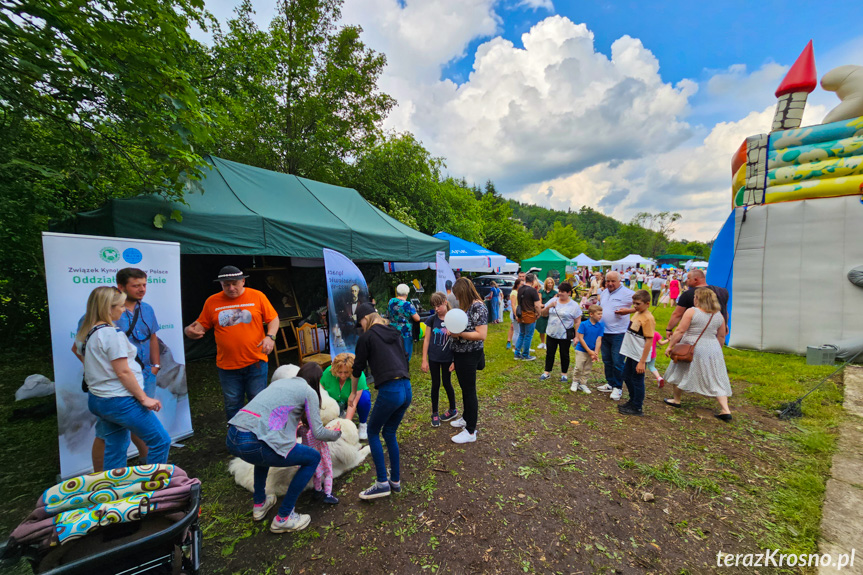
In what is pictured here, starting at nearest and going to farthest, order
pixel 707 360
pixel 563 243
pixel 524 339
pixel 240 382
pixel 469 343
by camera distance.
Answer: pixel 240 382 < pixel 469 343 < pixel 707 360 < pixel 524 339 < pixel 563 243

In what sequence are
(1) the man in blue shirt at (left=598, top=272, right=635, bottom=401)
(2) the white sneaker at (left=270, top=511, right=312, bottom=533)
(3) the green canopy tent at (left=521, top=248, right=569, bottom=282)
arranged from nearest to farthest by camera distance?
(2) the white sneaker at (left=270, top=511, right=312, bottom=533)
(1) the man in blue shirt at (left=598, top=272, right=635, bottom=401)
(3) the green canopy tent at (left=521, top=248, right=569, bottom=282)

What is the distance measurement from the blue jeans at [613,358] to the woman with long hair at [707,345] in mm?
728

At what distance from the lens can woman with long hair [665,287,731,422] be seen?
4012 mm

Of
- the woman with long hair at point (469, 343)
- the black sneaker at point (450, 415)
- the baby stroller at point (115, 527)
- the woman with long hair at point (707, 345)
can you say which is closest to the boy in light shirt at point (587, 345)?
the woman with long hair at point (707, 345)

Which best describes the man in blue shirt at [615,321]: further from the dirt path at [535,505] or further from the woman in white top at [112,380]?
the woman in white top at [112,380]

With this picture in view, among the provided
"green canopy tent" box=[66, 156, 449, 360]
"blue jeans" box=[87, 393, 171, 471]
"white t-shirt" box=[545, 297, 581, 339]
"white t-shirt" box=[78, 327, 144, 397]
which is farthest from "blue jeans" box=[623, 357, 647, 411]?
"white t-shirt" box=[78, 327, 144, 397]

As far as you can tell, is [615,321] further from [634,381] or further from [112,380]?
[112,380]

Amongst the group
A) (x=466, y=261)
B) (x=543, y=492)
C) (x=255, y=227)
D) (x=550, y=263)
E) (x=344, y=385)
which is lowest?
(x=543, y=492)

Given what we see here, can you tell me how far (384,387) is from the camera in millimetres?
2582

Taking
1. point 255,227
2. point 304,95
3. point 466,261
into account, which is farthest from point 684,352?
point 304,95

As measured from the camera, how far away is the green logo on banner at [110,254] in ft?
9.79

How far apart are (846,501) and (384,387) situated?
158 inches

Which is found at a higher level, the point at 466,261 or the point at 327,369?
the point at 466,261

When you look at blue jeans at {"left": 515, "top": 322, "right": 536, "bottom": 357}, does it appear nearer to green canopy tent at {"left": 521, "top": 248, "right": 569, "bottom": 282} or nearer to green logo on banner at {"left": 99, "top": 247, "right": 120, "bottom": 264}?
green logo on banner at {"left": 99, "top": 247, "right": 120, "bottom": 264}
